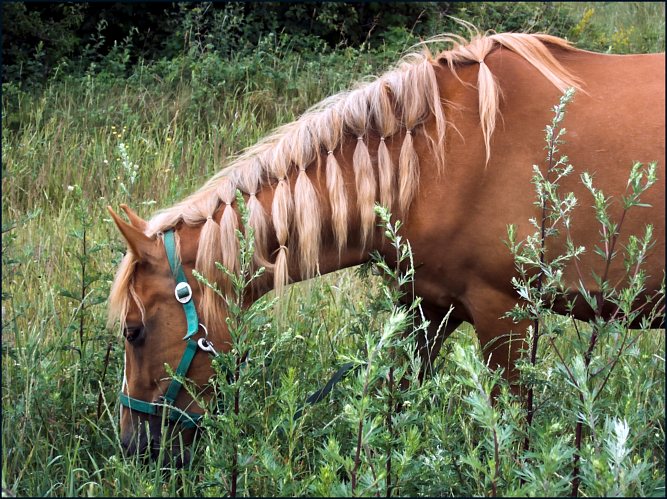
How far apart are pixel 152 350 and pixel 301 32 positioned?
513 centimetres

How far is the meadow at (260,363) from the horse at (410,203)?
0.52 ft

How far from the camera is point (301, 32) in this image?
7094 millimetres

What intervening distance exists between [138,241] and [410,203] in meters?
0.93

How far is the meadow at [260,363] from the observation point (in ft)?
6.21

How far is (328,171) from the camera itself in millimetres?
2631

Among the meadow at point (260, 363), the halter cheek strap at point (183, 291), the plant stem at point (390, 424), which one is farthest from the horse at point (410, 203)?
the plant stem at point (390, 424)

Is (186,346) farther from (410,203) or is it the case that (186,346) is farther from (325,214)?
(410,203)

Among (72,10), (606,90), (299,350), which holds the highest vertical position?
(72,10)

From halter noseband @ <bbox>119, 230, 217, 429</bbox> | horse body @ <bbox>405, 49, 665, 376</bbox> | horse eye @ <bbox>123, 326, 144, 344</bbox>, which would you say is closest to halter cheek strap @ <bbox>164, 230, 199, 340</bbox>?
halter noseband @ <bbox>119, 230, 217, 429</bbox>

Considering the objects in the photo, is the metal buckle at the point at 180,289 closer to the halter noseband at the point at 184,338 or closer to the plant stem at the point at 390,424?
the halter noseband at the point at 184,338

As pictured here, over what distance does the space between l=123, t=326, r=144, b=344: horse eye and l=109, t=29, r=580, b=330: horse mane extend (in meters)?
0.05

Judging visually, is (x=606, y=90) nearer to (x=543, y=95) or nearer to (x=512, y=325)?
(x=543, y=95)

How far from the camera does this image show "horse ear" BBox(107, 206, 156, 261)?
247cm

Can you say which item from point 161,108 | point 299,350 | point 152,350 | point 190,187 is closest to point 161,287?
point 152,350
